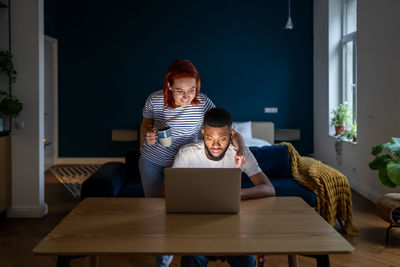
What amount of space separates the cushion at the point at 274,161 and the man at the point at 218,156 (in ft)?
5.58

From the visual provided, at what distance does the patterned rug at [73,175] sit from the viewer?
5659mm

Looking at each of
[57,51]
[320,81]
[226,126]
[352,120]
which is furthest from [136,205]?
[57,51]

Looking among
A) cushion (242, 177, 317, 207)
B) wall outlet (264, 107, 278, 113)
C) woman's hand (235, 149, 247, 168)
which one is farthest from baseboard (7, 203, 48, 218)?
wall outlet (264, 107, 278, 113)

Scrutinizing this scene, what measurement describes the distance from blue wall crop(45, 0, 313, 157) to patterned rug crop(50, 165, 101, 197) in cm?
81

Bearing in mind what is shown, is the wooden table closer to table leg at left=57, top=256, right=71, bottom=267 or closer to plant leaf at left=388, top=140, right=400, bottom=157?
table leg at left=57, top=256, right=71, bottom=267

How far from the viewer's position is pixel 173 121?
7.52 feet

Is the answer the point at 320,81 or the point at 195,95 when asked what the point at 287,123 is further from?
the point at 195,95

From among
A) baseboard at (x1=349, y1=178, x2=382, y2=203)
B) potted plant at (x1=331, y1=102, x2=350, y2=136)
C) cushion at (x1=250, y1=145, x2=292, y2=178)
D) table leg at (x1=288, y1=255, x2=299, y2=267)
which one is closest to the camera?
table leg at (x1=288, y1=255, x2=299, y2=267)

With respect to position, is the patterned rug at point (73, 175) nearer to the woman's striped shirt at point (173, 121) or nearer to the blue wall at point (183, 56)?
the blue wall at point (183, 56)

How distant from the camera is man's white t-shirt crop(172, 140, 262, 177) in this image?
219 cm

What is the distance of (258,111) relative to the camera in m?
7.66

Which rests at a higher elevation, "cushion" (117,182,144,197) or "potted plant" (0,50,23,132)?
"potted plant" (0,50,23,132)

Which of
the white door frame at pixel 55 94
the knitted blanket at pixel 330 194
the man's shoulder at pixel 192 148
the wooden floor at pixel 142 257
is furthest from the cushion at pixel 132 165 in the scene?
the white door frame at pixel 55 94

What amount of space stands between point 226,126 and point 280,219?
545mm
